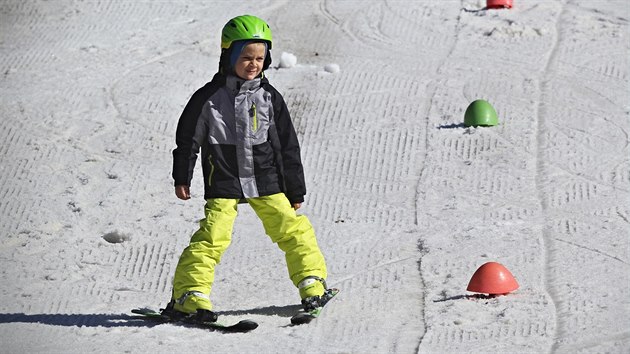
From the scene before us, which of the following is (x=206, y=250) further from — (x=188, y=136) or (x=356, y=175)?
(x=356, y=175)

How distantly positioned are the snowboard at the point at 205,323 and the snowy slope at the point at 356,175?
0.06 m

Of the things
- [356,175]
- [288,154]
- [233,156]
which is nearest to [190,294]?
[233,156]

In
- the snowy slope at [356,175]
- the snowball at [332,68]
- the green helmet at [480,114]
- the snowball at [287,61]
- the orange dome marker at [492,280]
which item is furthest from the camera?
the snowball at [287,61]

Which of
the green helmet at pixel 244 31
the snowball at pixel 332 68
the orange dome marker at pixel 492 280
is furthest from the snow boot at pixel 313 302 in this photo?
the snowball at pixel 332 68

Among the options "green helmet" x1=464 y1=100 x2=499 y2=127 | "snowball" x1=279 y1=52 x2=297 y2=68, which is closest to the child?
"green helmet" x1=464 y1=100 x2=499 y2=127

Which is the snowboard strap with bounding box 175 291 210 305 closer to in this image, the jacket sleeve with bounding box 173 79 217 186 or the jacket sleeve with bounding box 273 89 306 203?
the jacket sleeve with bounding box 173 79 217 186

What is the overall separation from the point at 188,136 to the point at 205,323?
99 centimetres

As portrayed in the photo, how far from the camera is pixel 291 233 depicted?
657 centimetres

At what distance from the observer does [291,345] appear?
20.3 ft

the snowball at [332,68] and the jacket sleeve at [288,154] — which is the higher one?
the jacket sleeve at [288,154]

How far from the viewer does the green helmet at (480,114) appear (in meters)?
9.55

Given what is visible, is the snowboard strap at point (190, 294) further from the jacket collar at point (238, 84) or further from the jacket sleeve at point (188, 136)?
the jacket collar at point (238, 84)

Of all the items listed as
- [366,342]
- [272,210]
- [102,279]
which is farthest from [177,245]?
[366,342]

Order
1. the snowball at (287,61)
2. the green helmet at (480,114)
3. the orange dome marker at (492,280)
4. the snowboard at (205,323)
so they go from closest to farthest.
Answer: the snowboard at (205,323)
the orange dome marker at (492,280)
the green helmet at (480,114)
the snowball at (287,61)
